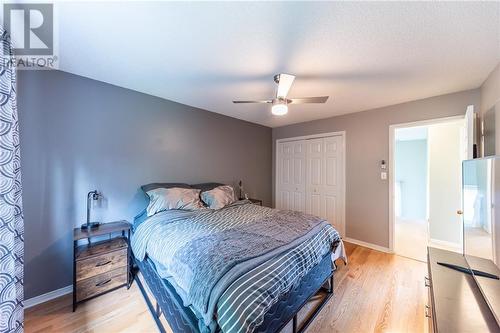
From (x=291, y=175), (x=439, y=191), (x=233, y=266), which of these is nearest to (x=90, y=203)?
(x=233, y=266)

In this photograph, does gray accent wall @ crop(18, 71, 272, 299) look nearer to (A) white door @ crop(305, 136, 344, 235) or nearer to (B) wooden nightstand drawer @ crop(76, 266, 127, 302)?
(B) wooden nightstand drawer @ crop(76, 266, 127, 302)

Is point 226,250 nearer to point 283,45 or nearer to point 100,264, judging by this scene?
point 100,264

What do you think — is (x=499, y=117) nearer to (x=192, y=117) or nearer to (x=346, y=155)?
(x=346, y=155)

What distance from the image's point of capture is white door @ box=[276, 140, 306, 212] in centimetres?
434

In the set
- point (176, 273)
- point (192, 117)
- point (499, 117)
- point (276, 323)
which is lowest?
point (276, 323)

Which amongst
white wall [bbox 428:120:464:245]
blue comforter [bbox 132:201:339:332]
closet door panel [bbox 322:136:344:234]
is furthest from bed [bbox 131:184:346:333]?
white wall [bbox 428:120:464:245]

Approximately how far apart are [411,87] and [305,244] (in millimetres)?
2353

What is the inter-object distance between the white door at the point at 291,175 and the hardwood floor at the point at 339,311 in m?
2.09

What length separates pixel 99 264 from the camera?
6.58ft

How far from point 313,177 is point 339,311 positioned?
2.60 m

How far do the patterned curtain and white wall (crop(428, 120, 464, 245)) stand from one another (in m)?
5.22

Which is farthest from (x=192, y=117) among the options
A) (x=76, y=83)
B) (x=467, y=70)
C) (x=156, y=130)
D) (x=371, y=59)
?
(x=467, y=70)

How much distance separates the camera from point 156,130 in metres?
2.87

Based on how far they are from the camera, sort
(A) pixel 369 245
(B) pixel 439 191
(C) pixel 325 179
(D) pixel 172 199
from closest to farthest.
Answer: (D) pixel 172 199 → (A) pixel 369 245 → (B) pixel 439 191 → (C) pixel 325 179
